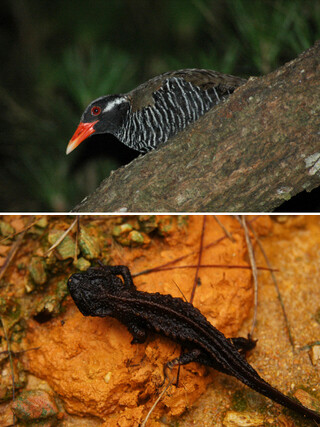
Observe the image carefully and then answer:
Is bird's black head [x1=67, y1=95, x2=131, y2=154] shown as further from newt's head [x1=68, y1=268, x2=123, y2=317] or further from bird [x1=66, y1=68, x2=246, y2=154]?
newt's head [x1=68, y1=268, x2=123, y2=317]

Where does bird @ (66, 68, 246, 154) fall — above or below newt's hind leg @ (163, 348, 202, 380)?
above

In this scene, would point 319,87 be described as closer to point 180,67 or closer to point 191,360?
point 180,67

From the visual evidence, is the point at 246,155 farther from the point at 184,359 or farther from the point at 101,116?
the point at 184,359

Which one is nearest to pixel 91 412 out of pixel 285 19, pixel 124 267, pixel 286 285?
pixel 124 267

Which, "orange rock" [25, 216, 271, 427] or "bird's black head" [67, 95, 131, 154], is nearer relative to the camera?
"orange rock" [25, 216, 271, 427]

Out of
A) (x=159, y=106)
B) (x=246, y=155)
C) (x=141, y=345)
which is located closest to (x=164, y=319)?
(x=141, y=345)

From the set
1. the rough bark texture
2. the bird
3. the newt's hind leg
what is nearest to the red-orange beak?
the bird

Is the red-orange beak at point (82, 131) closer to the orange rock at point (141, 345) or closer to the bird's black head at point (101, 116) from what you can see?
the bird's black head at point (101, 116)
